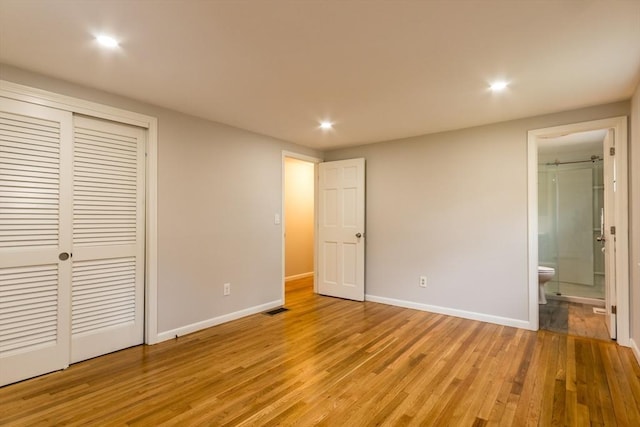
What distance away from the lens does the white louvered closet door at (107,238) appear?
2693mm

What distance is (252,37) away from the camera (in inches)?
77.5

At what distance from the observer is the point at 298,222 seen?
6367 mm

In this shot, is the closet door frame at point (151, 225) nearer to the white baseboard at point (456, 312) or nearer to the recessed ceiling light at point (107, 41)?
the recessed ceiling light at point (107, 41)

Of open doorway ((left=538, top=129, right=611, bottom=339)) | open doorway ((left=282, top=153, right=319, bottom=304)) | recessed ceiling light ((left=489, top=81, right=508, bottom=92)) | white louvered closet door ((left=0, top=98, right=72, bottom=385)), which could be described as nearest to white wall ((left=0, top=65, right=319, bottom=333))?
white louvered closet door ((left=0, top=98, right=72, bottom=385))

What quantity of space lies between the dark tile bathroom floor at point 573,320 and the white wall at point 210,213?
3286 mm

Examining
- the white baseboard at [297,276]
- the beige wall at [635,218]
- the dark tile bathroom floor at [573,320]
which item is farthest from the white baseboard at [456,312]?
the white baseboard at [297,276]

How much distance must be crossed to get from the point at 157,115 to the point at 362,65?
2.03 meters

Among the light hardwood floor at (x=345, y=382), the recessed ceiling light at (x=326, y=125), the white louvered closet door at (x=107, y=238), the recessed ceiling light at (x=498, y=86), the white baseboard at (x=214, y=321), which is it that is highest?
the recessed ceiling light at (x=498, y=86)

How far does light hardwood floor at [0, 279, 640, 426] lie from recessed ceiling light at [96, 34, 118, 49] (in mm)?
2264

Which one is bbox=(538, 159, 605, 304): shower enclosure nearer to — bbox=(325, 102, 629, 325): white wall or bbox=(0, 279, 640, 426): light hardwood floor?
bbox=(325, 102, 629, 325): white wall

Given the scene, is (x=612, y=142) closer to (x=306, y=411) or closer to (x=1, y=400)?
(x=306, y=411)

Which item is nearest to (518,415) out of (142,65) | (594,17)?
(594,17)

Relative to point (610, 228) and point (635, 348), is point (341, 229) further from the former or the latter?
point (635, 348)

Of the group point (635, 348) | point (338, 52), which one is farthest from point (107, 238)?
point (635, 348)
